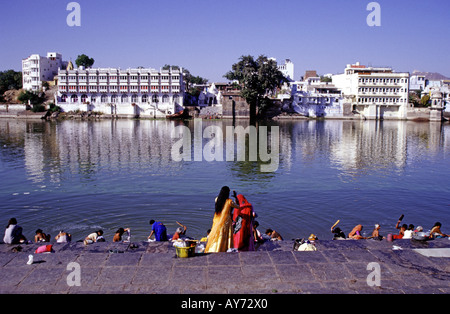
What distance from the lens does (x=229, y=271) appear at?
608cm

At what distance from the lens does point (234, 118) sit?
68.5 m

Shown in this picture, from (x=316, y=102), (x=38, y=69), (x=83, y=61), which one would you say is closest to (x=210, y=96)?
(x=316, y=102)

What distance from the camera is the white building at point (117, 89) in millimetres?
71500

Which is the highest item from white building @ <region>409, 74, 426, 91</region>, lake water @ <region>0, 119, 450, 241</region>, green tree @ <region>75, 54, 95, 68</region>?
green tree @ <region>75, 54, 95, 68</region>

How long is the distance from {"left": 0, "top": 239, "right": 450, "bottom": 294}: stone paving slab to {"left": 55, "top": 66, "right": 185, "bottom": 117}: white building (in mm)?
65987

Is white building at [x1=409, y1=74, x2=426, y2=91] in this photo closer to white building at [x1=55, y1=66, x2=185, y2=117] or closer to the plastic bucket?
white building at [x1=55, y1=66, x2=185, y2=117]

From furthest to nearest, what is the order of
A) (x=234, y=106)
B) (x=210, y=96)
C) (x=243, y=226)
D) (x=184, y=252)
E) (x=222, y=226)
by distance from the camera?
1. (x=210, y=96)
2. (x=234, y=106)
3. (x=243, y=226)
4. (x=222, y=226)
5. (x=184, y=252)

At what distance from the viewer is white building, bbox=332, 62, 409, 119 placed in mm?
68688

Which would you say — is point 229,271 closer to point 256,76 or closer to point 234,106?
point 256,76

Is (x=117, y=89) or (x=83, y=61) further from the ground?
(x=83, y=61)

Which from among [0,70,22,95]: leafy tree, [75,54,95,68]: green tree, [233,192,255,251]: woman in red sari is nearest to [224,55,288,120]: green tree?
[75,54,95,68]: green tree

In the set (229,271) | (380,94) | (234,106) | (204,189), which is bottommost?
(204,189)

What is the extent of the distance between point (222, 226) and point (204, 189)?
31.6 feet
